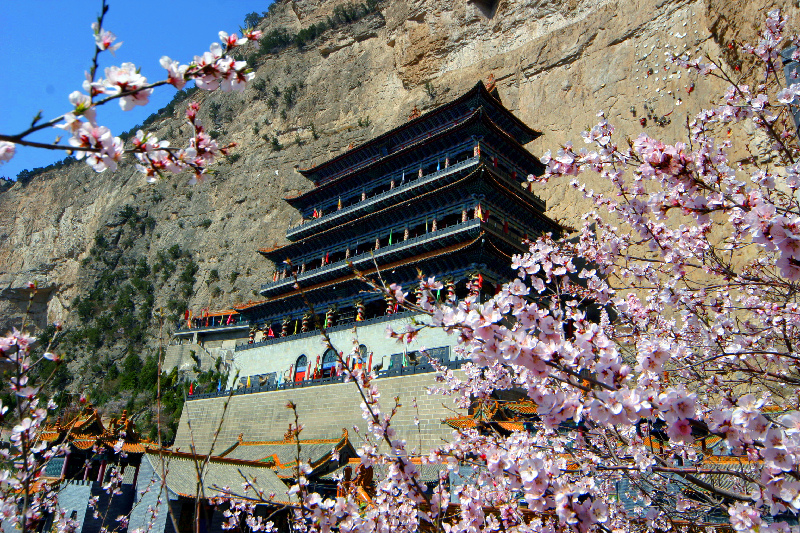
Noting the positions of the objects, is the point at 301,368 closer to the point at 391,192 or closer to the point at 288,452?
the point at 288,452

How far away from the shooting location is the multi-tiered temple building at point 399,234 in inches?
1009

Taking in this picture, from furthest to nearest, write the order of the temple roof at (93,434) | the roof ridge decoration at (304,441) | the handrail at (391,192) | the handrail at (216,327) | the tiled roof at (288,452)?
the handrail at (216,327) → the handrail at (391,192) → the roof ridge decoration at (304,441) → the tiled roof at (288,452) → the temple roof at (93,434)

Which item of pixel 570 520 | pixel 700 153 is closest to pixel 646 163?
pixel 700 153

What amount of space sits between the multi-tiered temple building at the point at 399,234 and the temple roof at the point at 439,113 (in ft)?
0.26

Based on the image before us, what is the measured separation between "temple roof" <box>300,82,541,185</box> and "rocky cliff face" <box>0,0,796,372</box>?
4.44 metres

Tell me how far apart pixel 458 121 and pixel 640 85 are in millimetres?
12812

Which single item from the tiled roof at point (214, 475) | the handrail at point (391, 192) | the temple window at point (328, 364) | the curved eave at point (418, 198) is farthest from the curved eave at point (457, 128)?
the tiled roof at point (214, 475)

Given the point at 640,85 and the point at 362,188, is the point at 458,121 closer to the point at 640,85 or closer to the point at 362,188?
the point at 362,188

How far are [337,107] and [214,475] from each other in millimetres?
44203

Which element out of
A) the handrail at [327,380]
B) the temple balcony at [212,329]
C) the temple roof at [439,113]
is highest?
the temple roof at [439,113]

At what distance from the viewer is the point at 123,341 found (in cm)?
5222

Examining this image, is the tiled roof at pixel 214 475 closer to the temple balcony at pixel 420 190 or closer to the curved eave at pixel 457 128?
the temple balcony at pixel 420 190

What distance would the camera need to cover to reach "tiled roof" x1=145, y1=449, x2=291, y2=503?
43.6 ft

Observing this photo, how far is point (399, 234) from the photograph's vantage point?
31.1 m
